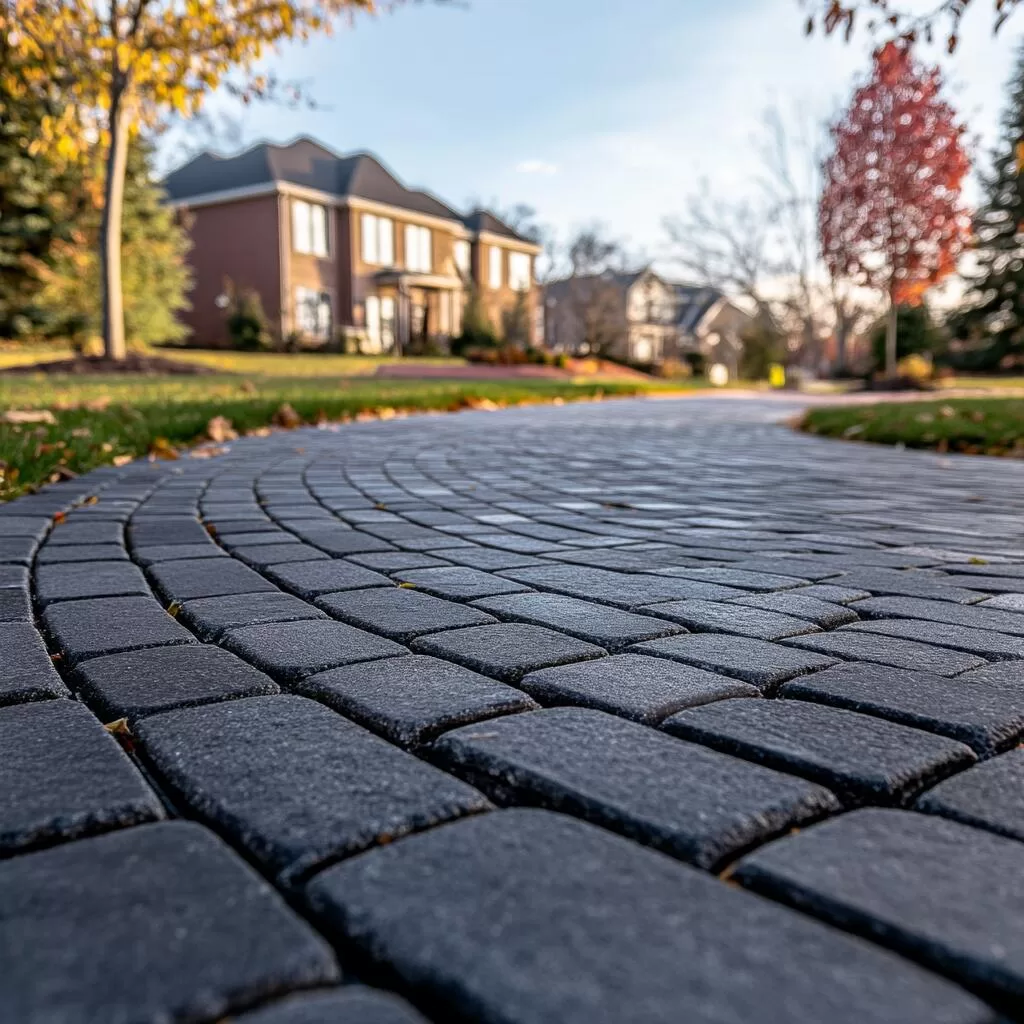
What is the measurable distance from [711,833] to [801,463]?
4.76 metres

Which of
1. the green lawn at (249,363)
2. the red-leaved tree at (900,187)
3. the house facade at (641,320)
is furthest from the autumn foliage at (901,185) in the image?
the green lawn at (249,363)

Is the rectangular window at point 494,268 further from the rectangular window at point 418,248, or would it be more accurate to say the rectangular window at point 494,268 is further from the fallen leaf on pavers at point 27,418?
the fallen leaf on pavers at point 27,418

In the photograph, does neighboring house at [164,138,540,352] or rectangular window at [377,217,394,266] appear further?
rectangular window at [377,217,394,266]

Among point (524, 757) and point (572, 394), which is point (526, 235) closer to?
point (572, 394)

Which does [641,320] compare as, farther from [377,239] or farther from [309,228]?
[309,228]

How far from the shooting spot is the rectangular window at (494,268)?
36450mm

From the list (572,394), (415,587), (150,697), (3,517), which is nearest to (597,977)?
(150,697)

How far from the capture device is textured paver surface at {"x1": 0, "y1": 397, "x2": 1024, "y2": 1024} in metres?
0.75

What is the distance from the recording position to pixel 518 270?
37875 mm

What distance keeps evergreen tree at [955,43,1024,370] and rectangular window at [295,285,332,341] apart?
21.9m

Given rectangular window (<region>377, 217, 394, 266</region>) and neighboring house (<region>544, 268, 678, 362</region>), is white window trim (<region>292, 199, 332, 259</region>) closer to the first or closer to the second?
rectangular window (<region>377, 217, 394, 266</region>)

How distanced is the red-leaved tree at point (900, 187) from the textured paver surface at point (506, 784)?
20.6 meters

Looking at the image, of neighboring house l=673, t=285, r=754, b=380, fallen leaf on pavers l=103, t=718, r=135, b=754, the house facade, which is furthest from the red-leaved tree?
neighboring house l=673, t=285, r=754, b=380

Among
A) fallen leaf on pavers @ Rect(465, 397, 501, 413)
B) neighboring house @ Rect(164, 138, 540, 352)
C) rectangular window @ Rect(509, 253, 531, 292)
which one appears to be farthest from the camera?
rectangular window @ Rect(509, 253, 531, 292)
